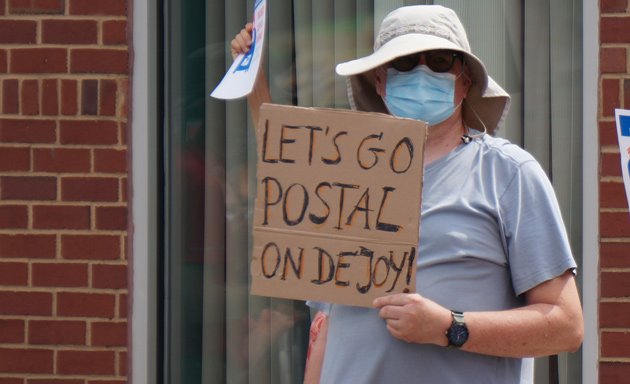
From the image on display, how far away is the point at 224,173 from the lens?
4.59m

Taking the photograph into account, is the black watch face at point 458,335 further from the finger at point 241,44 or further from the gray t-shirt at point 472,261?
the finger at point 241,44

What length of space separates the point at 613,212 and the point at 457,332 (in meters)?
1.85

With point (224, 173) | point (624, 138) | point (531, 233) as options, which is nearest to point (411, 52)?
point (531, 233)

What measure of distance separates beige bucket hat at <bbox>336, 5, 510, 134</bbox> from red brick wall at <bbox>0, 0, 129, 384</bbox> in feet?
5.33

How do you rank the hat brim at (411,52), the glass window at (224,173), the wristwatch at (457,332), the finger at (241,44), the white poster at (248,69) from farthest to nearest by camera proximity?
the glass window at (224,173)
the finger at (241,44)
the white poster at (248,69)
the hat brim at (411,52)
the wristwatch at (457,332)

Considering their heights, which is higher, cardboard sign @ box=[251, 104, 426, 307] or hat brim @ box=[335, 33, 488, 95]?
hat brim @ box=[335, 33, 488, 95]

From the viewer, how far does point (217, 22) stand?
4.60 meters

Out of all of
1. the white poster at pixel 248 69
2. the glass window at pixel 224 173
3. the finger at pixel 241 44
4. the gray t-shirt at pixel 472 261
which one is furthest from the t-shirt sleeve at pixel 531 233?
the glass window at pixel 224 173

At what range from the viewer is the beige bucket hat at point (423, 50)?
2738 mm

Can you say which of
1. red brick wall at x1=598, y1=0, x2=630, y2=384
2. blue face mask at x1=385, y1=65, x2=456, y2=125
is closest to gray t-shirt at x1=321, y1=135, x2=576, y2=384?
blue face mask at x1=385, y1=65, x2=456, y2=125

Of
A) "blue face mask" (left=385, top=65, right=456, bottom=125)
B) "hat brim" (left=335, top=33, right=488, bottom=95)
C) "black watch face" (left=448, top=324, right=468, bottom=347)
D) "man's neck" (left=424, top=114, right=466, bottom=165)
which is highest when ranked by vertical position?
"hat brim" (left=335, top=33, right=488, bottom=95)

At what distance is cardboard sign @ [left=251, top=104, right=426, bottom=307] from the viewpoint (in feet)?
8.57

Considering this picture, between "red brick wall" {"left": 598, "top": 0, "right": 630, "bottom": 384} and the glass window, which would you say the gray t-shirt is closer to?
"red brick wall" {"left": 598, "top": 0, "right": 630, "bottom": 384}

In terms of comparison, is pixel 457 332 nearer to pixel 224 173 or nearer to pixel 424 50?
pixel 424 50
